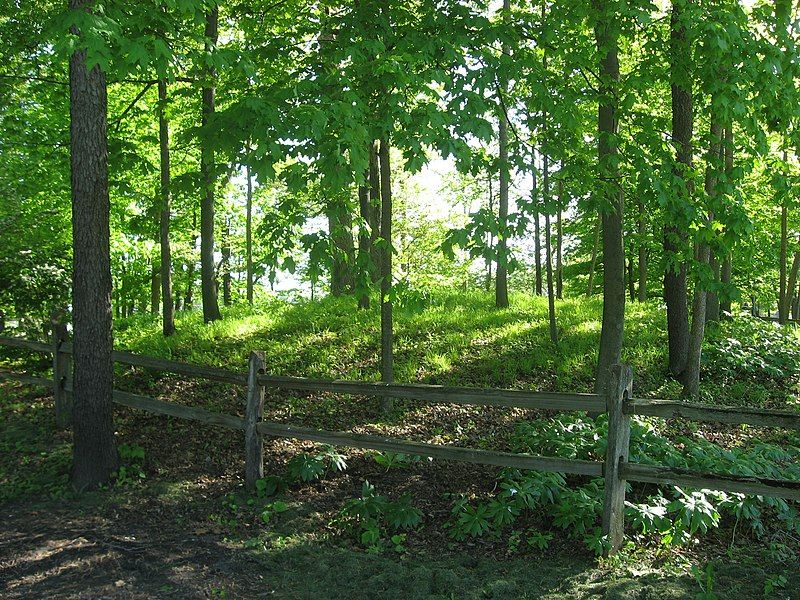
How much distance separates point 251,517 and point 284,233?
3.03m

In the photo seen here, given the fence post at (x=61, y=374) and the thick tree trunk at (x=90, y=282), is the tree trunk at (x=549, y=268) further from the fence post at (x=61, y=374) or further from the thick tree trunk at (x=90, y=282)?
the fence post at (x=61, y=374)

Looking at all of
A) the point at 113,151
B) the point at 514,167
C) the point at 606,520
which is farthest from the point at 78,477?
the point at 514,167

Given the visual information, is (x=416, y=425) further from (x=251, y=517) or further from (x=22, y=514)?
(x=22, y=514)

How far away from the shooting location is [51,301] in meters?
12.9

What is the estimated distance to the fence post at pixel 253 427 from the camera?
255 inches

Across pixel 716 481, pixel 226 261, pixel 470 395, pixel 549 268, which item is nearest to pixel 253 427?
pixel 470 395

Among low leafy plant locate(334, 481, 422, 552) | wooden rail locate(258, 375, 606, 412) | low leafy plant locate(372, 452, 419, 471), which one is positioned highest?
wooden rail locate(258, 375, 606, 412)

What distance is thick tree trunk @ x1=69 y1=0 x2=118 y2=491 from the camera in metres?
6.09

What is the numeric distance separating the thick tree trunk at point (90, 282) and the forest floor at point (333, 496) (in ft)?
1.48

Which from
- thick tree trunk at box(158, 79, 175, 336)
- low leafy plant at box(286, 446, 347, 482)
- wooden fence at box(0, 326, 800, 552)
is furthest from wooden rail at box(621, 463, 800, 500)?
thick tree trunk at box(158, 79, 175, 336)

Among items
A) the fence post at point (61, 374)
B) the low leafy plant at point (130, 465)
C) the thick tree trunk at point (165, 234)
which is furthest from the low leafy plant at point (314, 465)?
the thick tree trunk at point (165, 234)

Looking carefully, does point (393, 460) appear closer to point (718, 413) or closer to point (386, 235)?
point (386, 235)

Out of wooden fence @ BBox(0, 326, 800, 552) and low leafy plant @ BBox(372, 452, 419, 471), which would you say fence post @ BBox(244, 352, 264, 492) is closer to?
wooden fence @ BBox(0, 326, 800, 552)

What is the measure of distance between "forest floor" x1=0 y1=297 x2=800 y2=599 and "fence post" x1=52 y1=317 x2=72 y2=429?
0.24 metres
